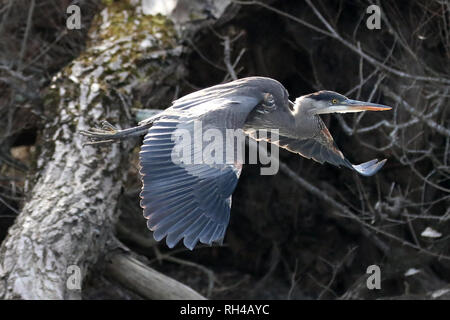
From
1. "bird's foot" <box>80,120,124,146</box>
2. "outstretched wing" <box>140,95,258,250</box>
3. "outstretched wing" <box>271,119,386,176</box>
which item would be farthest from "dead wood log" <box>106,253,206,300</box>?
"outstretched wing" <box>140,95,258,250</box>

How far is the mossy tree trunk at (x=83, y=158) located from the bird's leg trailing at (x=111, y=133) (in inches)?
16.8

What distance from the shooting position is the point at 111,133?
4.73 m

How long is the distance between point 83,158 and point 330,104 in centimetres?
185

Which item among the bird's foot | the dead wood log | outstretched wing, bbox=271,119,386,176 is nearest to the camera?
the bird's foot

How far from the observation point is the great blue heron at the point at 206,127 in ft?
12.0

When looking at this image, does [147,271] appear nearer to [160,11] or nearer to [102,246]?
[102,246]

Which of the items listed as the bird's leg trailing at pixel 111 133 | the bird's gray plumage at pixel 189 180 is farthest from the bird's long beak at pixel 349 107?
the bird's leg trailing at pixel 111 133

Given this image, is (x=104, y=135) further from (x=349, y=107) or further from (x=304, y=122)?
(x=349, y=107)

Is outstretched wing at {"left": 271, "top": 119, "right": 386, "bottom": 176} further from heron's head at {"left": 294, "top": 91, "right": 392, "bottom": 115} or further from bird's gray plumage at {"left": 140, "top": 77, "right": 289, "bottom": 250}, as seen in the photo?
bird's gray plumage at {"left": 140, "top": 77, "right": 289, "bottom": 250}

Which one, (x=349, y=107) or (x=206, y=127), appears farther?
(x=349, y=107)

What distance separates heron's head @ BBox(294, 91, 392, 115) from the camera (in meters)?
4.82

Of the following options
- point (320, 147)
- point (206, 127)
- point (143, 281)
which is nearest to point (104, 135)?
point (206, 127)

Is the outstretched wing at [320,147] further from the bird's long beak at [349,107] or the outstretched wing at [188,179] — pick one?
the outstretched wing at [188,179]

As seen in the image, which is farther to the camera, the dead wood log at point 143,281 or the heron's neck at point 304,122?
the dead wood log at point 143,281
